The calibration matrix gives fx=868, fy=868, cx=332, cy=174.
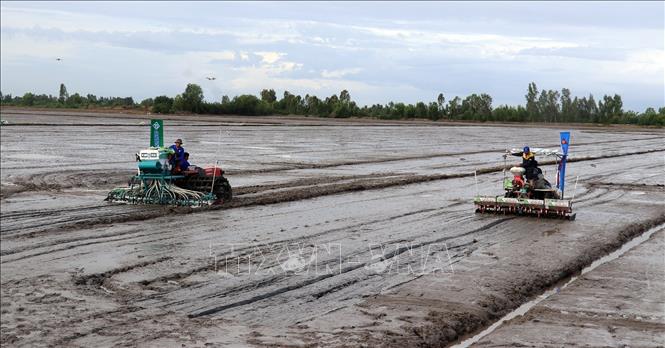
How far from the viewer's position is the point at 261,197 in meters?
22.5

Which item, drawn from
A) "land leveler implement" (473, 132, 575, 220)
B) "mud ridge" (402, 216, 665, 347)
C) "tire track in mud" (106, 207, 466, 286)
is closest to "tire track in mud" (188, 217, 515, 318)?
"tire track in mud" (106, 207, 466, 286)

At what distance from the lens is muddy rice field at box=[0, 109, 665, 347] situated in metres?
10.3

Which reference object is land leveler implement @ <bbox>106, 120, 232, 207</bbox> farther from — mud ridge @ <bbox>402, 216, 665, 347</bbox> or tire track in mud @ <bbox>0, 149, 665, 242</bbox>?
mud ridge @ <bbox>402, 216, 665, 347</bbox>

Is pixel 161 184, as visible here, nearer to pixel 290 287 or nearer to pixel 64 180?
pixel 64 180

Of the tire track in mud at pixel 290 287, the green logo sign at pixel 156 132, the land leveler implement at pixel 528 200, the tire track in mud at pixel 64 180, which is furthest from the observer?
the tire track in mud at pixel 64 180

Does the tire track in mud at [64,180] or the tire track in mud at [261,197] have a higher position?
the tire track in mud at [64,180]

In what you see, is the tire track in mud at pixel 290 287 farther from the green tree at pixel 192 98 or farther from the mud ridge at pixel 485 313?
the green tree at pixel 192 98

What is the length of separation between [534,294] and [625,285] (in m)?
1.65

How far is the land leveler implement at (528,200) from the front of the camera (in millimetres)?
20438

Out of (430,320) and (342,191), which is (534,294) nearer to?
(430,320)

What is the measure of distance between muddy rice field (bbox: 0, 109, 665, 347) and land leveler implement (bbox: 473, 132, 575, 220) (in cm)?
40

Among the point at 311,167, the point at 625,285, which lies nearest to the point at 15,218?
the point at 625,285

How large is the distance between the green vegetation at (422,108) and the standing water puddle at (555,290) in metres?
87.8

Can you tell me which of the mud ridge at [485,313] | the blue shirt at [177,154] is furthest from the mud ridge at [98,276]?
the blue shirt at [177,154]
